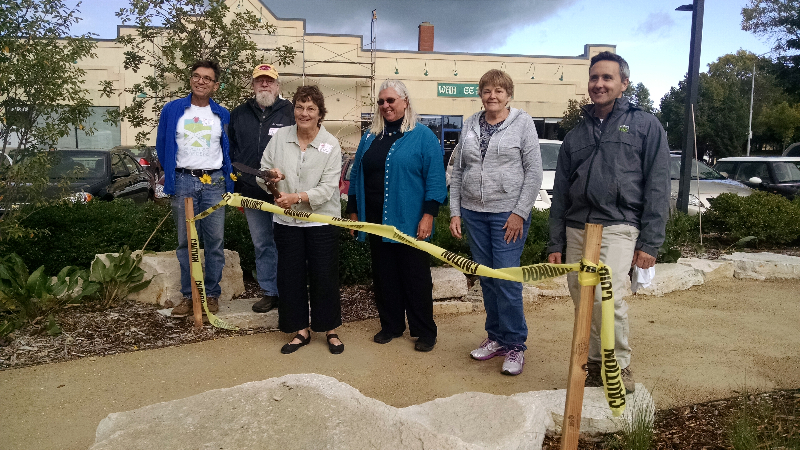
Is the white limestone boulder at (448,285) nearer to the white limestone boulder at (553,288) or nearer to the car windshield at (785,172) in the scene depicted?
the white limestone boulder at (553,288)

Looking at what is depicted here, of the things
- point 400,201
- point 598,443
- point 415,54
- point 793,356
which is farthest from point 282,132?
point 415,54

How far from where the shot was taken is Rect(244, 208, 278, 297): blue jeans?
500cm

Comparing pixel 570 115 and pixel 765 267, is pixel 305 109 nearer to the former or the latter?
pixel 765 267

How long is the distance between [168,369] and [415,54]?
75.4ft

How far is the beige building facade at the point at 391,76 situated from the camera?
23438 millimetres

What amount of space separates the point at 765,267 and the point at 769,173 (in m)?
7.20

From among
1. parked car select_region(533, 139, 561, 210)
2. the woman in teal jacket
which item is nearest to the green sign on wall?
parked car select_region(533, 139, 561, 210)

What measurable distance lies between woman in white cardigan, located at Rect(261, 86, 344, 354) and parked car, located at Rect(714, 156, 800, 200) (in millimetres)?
10903

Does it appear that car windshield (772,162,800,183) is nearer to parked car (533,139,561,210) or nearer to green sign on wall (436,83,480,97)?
parked car (533,139,561,210)

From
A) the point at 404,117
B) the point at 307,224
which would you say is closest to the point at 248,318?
the point at 307,224

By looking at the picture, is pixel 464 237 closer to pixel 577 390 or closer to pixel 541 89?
pixel 577 390

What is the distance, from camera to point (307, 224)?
4.31 m

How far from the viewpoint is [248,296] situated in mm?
5891

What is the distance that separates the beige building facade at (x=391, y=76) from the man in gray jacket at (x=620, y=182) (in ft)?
67.2
